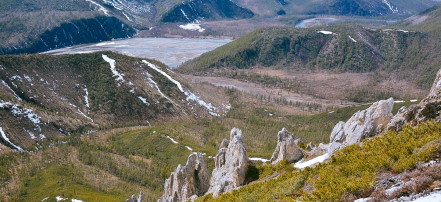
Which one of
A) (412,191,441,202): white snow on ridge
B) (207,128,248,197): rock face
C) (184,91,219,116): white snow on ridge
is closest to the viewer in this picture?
(412,191,441,202): white snow on ridge

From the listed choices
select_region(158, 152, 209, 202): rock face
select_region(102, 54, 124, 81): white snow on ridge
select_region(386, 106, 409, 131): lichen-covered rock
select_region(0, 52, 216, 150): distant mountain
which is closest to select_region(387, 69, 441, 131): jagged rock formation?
select_region(386, 106, 409, 131): lichen-covered rock

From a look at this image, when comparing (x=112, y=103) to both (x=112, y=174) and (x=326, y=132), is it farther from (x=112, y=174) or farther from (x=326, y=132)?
(x=326, y=132)

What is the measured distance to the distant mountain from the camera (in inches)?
4525

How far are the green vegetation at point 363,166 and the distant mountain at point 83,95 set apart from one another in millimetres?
106015

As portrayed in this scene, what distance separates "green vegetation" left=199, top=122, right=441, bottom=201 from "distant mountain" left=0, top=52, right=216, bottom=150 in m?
106

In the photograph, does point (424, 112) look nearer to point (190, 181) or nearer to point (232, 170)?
point (232, 170)

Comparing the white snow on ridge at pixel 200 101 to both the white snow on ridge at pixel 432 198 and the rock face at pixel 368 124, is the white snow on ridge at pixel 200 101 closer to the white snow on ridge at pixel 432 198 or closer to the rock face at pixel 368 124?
the rock face at pixel 368 124

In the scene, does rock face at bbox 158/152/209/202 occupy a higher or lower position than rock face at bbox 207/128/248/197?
lower

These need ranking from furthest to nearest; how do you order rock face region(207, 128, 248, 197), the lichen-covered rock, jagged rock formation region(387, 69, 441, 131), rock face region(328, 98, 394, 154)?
1. rock face region(207, 128, 248, 197)
2. rock face region(328, 98, 394, 154)
3. the lichen-covered rock
4. jagged rock formation region(387, 69, 441, 131)

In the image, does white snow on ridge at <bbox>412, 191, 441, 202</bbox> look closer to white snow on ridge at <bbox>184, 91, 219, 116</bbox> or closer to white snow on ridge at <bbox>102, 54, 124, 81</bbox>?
white snow on ridge at <bbox>184, 91, 219, 116</bbox>

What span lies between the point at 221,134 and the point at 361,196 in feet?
385

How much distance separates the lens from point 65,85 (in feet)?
484

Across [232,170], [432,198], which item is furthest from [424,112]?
[232,170]

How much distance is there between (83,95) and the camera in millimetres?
149000
